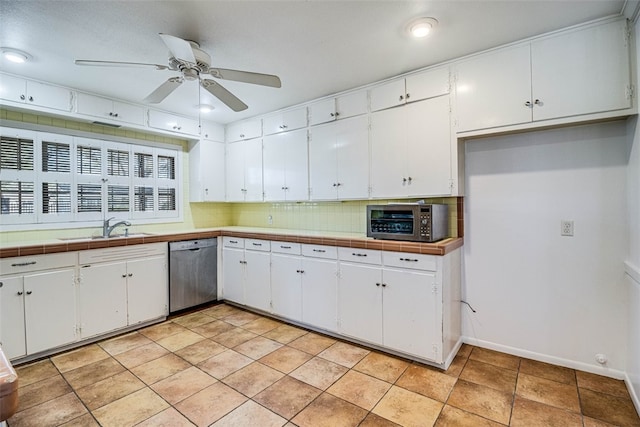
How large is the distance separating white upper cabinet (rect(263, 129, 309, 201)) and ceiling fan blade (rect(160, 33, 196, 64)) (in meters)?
1.81

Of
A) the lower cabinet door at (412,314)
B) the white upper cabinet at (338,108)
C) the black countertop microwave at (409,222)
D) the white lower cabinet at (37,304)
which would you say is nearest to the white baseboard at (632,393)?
the lower cabinet door at (412,314)

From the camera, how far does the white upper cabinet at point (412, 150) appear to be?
271 centimetres

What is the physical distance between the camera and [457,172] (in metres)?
2.66

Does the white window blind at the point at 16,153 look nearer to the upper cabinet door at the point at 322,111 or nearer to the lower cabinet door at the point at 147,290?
the lower cabinet door at the point at 147,290

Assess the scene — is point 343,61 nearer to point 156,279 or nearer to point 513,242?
point 513,242

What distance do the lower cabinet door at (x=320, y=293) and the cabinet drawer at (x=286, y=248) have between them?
0.15 meters

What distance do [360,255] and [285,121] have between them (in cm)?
197

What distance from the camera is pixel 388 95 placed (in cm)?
300

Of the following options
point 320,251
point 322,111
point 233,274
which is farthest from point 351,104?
point 233,274

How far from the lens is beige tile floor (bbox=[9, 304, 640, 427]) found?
194 centimetres

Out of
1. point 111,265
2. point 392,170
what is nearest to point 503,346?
point 392,170

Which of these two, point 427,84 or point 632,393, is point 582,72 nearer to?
point 427,84

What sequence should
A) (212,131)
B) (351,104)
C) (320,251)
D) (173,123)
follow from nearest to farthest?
(320,251)
(351,104)
(173,123)
(212,131)

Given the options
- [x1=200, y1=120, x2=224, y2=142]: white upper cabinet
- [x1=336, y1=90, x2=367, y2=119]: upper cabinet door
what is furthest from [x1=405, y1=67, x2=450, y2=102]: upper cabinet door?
[x1=200, y1=120, x2=224, y2=142]: white upper cabinet
